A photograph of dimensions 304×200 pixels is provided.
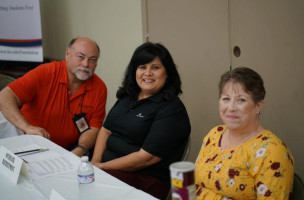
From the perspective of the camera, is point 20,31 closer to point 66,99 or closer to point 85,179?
point 66,99

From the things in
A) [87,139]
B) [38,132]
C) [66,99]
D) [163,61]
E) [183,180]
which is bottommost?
[87,139]

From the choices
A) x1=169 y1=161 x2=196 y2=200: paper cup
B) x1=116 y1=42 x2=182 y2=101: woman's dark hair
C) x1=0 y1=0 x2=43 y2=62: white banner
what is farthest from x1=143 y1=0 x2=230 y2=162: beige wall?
x1=169 y1=161 x2=196 y2=200: paper cup

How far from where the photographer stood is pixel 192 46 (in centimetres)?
307

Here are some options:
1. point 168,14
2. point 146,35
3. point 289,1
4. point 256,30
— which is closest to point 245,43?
point 256,30

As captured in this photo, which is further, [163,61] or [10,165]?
[163,61]

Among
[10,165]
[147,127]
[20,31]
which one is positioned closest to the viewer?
[10,165]

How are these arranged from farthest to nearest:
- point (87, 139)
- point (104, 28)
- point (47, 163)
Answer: point (104, 28)
point (87, 139)
point (47, 163)

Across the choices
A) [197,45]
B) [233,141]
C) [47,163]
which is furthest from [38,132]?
[197,45]

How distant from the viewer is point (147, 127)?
78.4 inches

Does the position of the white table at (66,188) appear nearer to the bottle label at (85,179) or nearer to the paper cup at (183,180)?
the bottle label at (85,179)

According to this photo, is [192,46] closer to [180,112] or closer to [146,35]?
[146,35]

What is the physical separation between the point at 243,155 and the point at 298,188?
24cm

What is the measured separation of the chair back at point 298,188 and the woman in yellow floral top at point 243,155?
32 millimetres

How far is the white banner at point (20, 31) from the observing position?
434cm
